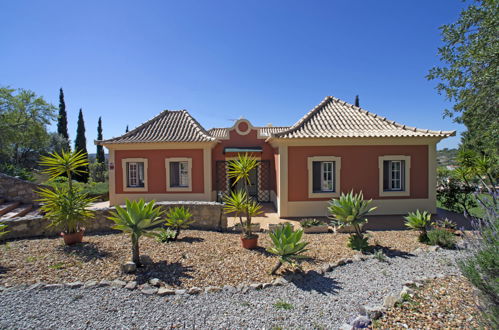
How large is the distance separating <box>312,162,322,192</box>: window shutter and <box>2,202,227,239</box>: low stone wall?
5.03m

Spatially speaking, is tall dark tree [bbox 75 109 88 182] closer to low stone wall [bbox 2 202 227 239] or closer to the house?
the house

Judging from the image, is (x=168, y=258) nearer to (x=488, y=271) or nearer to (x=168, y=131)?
(x=488, y=271)

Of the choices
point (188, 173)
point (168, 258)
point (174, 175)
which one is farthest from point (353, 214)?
point (174, 175)

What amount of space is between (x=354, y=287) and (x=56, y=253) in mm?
7439

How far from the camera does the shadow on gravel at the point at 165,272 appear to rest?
16.4ft

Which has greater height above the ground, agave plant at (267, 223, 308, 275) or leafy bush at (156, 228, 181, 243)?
agave plant at (267, 223, 308, 275)

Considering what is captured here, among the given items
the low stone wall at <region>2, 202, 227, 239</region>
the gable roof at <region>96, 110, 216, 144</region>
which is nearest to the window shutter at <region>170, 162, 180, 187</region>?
the gable roof at <region>96, 110, 216, 144</region>

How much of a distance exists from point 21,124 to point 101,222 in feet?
81.4

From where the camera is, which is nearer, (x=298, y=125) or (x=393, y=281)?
(x=393, y=281)

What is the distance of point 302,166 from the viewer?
436 inches

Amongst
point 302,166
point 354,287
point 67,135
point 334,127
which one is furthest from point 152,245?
point 67,135

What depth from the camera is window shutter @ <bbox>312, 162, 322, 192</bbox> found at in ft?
37.6

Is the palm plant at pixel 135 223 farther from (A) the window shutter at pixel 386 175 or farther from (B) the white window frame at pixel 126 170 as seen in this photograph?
(A) the window shutter at pixel 386 175

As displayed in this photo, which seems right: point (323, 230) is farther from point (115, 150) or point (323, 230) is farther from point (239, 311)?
point (115, 150)
